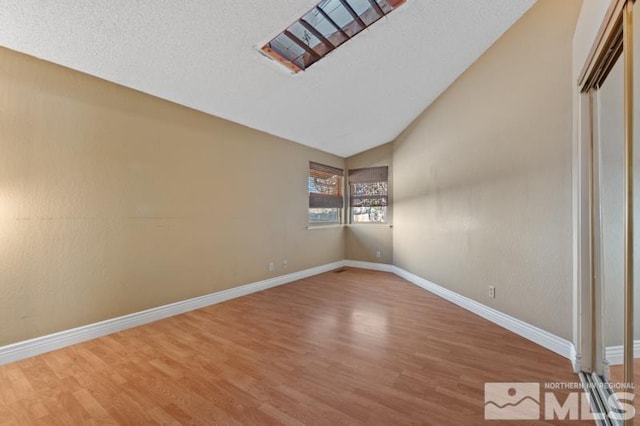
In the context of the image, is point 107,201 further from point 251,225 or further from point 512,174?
point 512,174

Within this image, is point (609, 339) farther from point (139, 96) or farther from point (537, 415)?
point (139, 96)

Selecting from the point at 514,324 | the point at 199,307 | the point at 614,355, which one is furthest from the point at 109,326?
the point at 614,355

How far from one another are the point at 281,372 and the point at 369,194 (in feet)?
13.8

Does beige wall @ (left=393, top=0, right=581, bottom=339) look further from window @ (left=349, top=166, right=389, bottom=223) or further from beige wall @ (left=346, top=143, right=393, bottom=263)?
window @ (left=349, top=166, right=389, bottom=223)

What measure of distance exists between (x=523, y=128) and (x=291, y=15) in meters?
2.19

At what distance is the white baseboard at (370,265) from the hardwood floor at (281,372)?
2252 millimetres

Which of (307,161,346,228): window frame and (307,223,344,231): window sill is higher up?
(307,161,346,228): window frame

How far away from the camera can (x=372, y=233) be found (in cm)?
545

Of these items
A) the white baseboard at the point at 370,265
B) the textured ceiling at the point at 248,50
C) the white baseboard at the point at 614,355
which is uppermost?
the textured ceiling at the point at 248,50

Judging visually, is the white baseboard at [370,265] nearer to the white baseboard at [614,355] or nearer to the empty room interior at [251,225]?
the empty room interior at [251,225]

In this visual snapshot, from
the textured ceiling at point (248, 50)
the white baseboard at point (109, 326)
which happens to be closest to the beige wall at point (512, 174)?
the textured ceiling at point (248, 50)

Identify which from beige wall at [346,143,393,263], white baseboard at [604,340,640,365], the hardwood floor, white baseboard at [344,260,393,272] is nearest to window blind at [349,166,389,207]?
beige wall at [346,143,393,263]

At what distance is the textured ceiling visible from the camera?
72.0 inches

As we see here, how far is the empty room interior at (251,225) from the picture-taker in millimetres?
1572
